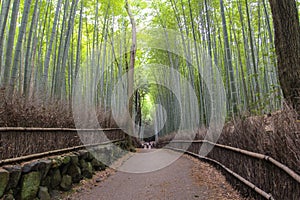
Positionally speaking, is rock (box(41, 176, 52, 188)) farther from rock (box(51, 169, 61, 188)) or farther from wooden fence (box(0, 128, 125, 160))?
wooden fence (box(0, 128, 125, 160))

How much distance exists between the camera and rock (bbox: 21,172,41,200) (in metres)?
2.29

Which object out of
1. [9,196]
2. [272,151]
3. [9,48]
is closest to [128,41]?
[9,48]

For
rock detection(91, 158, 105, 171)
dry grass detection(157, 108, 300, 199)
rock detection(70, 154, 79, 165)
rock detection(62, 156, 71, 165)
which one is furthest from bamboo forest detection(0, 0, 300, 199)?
rock detection(91, 158, 105, 171)

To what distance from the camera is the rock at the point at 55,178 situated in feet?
9.68

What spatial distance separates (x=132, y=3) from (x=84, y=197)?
9597 mm

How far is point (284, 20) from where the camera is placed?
8.57 feet

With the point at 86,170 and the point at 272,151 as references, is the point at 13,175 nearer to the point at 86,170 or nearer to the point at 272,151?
→ the point at 86,170

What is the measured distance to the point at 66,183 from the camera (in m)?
3.22

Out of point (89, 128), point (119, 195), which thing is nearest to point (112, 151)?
point (89, 128)

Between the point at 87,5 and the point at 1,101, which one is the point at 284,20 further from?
the point at 87,5

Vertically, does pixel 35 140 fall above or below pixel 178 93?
below

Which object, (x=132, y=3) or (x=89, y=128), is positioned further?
(x=132, y=3)

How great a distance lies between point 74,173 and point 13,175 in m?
1.48

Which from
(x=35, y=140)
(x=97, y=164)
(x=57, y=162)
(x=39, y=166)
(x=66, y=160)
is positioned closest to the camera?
(x=39, y=166)
